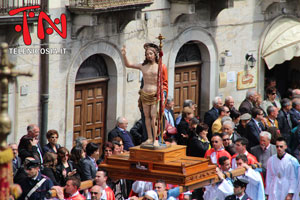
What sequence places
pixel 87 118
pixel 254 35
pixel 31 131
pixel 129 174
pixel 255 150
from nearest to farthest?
pixel 129 174 < pixel 31 131 < pixel 255 150 < pixel 87 118 < pixel 254 35

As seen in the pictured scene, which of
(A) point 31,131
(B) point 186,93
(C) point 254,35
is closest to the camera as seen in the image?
(A) point 31,131

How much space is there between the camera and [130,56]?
1986cm

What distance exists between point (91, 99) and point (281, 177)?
5.60 m

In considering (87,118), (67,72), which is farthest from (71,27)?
(87,118)

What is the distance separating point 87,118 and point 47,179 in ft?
22.6

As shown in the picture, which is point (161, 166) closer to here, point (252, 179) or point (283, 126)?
point (252, 179)

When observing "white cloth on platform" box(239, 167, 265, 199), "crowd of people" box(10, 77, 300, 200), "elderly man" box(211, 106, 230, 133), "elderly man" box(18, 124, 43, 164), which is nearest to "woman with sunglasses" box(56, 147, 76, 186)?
"crowd of people" box(10, 77, 300, 200)

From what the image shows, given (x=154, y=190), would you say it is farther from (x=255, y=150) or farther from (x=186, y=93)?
(x=186, y=93)

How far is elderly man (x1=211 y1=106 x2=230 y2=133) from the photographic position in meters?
17.2

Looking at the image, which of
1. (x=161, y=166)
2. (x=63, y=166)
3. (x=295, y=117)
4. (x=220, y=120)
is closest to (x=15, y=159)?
(x=63, y=166)

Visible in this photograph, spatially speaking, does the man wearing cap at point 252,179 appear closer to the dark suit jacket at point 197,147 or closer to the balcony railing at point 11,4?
the dark suit jacket at point 197,147

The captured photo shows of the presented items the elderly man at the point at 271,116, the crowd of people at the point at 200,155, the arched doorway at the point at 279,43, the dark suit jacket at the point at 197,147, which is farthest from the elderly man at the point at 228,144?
the arched doorway at the point at 279,43

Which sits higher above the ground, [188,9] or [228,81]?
[188,9]

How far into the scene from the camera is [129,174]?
12008mm
